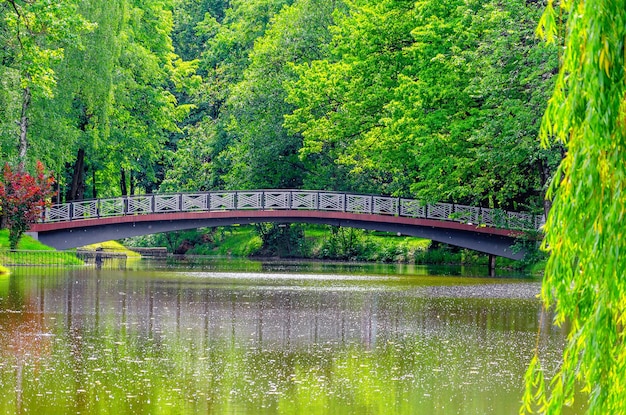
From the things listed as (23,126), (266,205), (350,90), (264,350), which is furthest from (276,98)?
(264,350)

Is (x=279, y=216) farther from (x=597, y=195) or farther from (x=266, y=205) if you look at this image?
(x=597, y=195)

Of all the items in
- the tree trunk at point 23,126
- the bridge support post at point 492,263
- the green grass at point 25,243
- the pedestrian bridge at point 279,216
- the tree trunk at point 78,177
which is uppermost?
the tree trunk at point 23,126

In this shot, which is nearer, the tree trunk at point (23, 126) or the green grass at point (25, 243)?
the tree trunk at point (23, 126)

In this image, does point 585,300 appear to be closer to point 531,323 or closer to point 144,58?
point 531,323

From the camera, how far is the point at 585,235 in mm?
8055

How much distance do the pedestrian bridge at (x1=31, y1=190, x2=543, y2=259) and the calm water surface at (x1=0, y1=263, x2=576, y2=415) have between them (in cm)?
1728

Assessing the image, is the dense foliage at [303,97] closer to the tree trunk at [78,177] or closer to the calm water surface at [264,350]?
the tree trunk at [78,177]

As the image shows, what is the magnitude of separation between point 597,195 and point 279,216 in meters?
44.0

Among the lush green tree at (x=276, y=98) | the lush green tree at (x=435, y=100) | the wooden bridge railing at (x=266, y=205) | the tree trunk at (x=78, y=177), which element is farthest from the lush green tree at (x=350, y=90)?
the tree trunk at (x=78, y=177)

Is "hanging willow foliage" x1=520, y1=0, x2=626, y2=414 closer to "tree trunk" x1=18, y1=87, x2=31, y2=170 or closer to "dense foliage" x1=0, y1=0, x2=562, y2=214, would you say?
"dense foliage" x1=0, y1=0, x2=562, y2=214

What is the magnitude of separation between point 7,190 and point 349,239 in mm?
23662

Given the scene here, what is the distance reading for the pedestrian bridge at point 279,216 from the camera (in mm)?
48562

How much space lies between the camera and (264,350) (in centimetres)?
1688

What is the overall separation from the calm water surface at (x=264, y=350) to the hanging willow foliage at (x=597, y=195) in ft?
13.6
